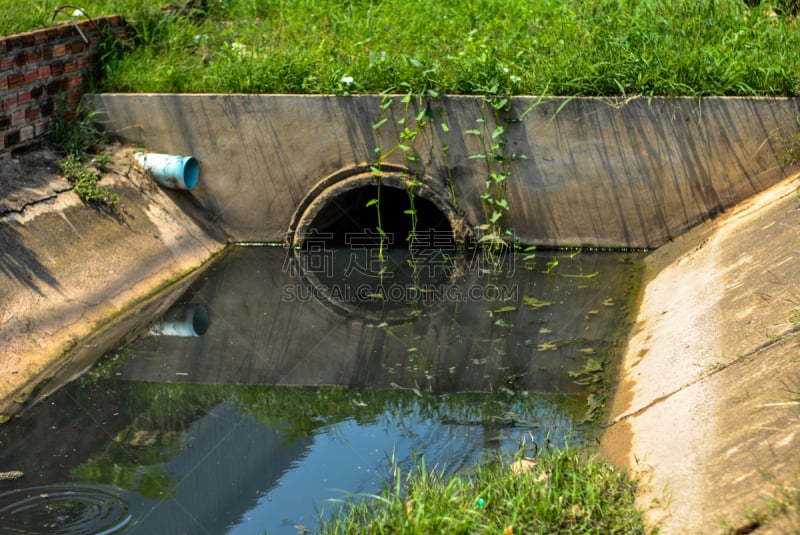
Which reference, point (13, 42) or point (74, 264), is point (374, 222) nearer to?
point (74, 264)

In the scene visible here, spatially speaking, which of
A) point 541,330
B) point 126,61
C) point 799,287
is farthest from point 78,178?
point 799,287

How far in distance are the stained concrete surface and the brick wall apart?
445cm

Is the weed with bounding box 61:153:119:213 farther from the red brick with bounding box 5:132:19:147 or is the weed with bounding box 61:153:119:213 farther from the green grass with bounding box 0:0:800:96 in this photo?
the green grass with bounding box 0:0:800:96

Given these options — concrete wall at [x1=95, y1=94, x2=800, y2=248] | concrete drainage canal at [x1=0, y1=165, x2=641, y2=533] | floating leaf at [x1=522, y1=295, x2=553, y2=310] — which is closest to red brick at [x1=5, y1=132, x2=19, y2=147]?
concrete wall at [x1=95, y1=94, x2=800, y2=248]

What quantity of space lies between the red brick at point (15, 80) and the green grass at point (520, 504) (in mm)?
4329

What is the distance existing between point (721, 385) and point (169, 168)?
4826 mm

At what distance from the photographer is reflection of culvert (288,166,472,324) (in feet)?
22.4

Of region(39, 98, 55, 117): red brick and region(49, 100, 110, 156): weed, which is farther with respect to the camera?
region(49, 100, 110, 156): weed

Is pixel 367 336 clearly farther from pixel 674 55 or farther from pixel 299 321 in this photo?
pixel 674 55

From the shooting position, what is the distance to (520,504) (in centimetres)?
338

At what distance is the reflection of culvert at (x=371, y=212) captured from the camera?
24.3ft

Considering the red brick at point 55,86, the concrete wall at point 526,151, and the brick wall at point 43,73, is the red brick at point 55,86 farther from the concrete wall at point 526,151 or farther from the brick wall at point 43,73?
the concrete wall at point 526,151

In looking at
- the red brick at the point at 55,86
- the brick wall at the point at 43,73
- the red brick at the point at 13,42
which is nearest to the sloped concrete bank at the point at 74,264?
the brick wall at the point at 43,73

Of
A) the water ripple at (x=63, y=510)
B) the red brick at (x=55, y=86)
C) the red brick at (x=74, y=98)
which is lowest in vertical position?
the water ripple at (x=63, y=510)
